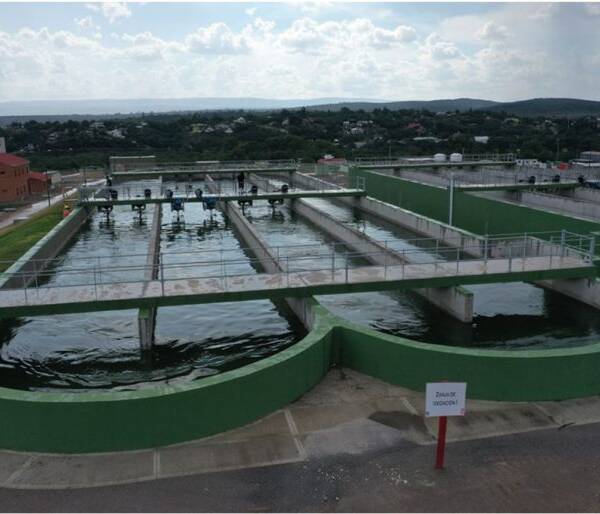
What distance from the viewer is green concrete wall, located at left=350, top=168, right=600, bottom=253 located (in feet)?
77.3

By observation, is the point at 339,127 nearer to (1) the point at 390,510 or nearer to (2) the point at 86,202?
(2) the point at 86,202

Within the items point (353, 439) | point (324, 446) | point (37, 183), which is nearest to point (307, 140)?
point (37, 183)

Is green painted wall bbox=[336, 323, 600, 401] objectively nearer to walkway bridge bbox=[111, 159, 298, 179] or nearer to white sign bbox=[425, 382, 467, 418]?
white sign bbox=[425, 382, 467, 418]

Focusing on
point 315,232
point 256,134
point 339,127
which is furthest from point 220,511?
point 339,127

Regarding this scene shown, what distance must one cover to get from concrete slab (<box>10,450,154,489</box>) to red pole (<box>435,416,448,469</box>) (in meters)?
4.06

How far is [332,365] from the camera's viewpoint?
40.8 feet

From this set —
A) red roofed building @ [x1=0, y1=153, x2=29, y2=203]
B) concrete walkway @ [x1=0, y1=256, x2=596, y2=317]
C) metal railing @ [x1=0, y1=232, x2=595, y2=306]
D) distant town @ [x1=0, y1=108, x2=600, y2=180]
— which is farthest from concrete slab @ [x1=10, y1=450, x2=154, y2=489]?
distant town @ [x1=0, y1=108, x2=600, y2=180]

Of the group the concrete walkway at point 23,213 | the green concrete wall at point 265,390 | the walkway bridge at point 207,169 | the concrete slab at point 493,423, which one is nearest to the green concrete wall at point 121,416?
the green concrete wall at point 265,390

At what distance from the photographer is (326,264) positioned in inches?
890

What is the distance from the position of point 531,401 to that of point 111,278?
596 inches

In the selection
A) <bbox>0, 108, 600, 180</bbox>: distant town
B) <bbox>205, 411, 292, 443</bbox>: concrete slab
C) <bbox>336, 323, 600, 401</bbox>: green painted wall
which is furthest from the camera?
<bbox>0, 108, 600, 180</bbox>: distant town

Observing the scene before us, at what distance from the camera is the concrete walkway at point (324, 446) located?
28.1 feet

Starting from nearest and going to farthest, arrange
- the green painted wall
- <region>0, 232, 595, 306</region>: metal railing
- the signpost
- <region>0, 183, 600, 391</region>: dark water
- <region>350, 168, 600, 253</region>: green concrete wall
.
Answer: the signpost
the green painted wall
<region>0, 183, 600, 391</region>: dark water
<region>0, 232, 595, 306</region>: metal railing
<region>350, 168, 600, 253</region>: green concrete wall

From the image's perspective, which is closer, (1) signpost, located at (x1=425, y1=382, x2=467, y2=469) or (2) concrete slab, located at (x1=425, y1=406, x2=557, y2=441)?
(1) signpost, located at (x1=425, y1=382, x2=467, y2=469)
